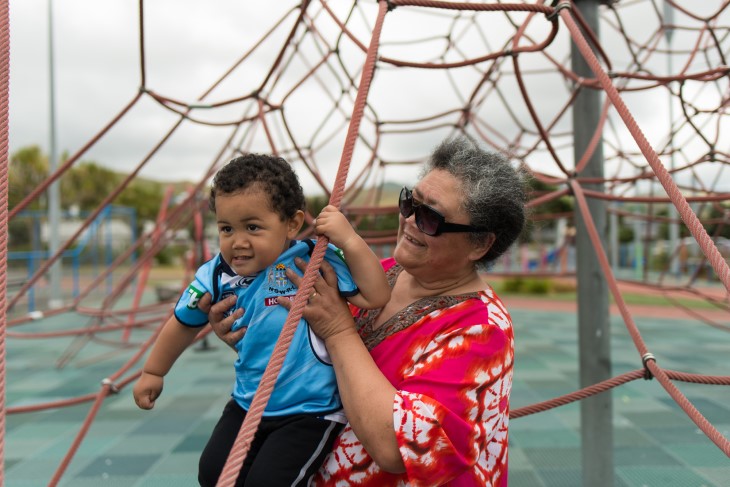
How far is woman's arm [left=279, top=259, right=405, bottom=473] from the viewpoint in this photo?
0.92 m

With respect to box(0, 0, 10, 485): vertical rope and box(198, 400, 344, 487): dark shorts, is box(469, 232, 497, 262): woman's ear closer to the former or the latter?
box(198, 400, 344, 487): dark shorts

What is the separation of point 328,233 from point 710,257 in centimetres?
60

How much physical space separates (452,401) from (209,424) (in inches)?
117

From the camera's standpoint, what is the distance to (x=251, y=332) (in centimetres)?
111

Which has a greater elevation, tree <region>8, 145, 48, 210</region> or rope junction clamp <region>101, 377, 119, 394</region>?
tree <region>8, 145, 48, 210</region>

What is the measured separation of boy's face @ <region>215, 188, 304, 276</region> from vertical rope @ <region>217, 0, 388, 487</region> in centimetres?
13

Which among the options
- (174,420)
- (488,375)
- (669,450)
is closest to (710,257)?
(488,375)

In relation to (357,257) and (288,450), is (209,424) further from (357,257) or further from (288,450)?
(357,257)

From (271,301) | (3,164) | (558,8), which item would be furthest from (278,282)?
(558,8)

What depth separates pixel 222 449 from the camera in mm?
1134

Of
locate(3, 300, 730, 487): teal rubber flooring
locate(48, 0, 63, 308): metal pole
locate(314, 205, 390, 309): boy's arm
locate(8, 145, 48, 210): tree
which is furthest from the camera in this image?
locate(8, 145, 48, 210): tree

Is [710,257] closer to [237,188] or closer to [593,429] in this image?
[237,188]

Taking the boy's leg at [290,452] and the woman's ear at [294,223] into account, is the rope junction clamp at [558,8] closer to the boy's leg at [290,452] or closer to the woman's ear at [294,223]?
the woman's ear at [294,223]

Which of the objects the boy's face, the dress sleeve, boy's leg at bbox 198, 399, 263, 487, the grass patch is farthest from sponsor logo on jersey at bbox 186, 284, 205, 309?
the grass patch
